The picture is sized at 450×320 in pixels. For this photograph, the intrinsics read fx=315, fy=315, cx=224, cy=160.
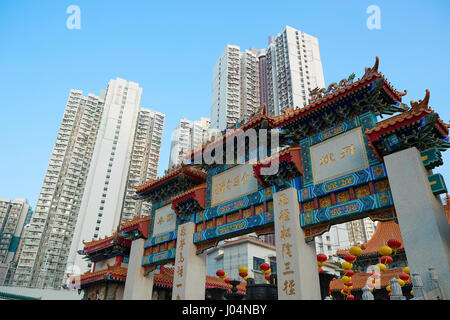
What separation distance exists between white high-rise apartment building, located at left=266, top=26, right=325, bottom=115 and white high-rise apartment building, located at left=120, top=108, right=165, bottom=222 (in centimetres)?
2794

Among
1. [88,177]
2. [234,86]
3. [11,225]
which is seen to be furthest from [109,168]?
[11,225]

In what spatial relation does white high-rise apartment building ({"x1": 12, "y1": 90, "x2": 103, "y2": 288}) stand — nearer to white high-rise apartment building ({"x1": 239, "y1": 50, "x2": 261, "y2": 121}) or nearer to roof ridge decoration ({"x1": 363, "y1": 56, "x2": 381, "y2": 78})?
white high-rise apartment building ({"x1": 239, "y1": 50, "x2": 261, "y2": 121})

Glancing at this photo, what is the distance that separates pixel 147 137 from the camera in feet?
247

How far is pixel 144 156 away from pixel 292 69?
125ft

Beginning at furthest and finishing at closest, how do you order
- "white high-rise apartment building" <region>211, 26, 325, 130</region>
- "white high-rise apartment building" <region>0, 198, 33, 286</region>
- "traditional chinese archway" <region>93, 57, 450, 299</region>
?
"white high-rise apartment building" <region>0, 198, 33, 286</region>
"white high-rise apartment building" <region>211, 26, 325, 130</region>
"traditional chinese archway" <region>93, 57, 450, 299</region>

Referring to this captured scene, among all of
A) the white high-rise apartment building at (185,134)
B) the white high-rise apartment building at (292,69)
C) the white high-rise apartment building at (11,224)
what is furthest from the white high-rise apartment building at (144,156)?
the white high-rise apartment building at (11,224)

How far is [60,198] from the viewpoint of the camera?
62281 mm

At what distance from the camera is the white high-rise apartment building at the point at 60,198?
183 ft

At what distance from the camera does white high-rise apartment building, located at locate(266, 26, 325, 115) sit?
214 feet

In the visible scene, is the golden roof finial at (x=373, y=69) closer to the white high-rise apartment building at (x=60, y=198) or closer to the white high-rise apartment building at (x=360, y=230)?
the white high-rise apartment building at (x=60, y=198)

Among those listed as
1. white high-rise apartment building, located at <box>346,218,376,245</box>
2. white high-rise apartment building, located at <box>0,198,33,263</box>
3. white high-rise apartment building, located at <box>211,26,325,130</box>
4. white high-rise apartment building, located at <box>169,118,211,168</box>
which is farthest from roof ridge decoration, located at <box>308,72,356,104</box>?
white high-rise apartment building, located at <box>0,198,33,263</box>

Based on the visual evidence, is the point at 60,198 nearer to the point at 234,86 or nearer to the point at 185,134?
the point at 185,134
